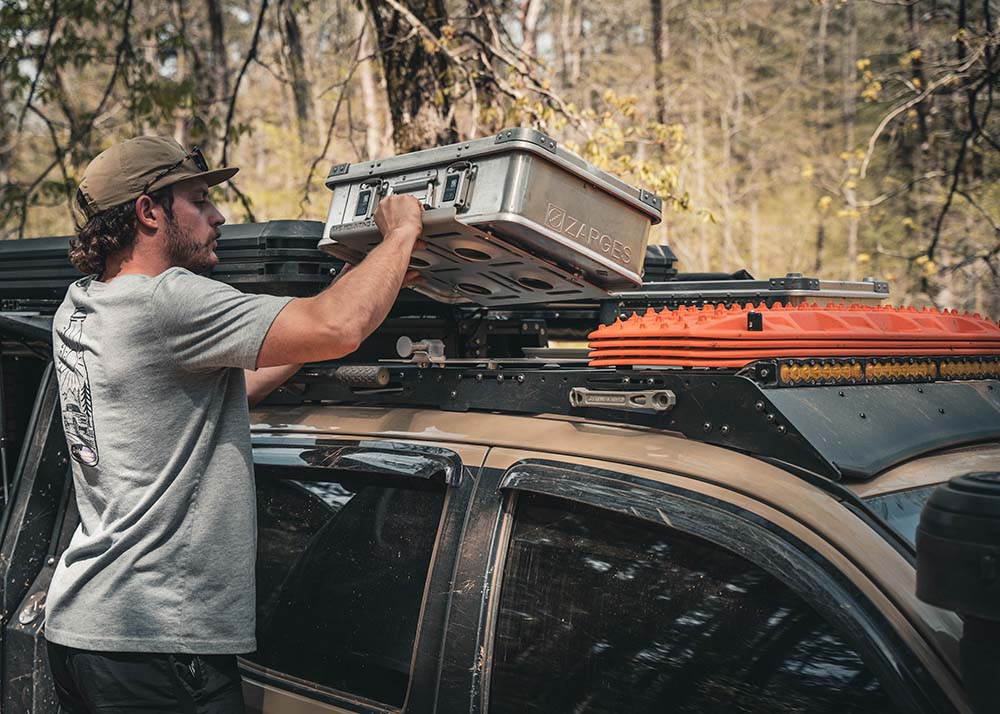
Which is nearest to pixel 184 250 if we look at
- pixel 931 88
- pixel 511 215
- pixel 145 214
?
pixel 145 214

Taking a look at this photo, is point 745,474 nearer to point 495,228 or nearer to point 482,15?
point 495,228

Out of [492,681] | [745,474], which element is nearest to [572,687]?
[492,681]

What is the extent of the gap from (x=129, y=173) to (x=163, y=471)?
2.49 feet

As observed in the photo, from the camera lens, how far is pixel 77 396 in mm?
2367

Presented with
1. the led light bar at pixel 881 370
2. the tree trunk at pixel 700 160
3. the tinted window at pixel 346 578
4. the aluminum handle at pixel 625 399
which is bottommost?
the tinted window at pixel 346 578

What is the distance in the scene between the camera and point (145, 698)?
218 cm

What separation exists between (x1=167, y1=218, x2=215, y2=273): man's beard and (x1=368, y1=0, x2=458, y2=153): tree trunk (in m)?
Answer: 3.86

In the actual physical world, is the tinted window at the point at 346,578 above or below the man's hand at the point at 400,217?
below

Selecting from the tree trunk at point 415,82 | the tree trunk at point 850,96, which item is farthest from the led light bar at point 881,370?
the tree trunk at point 850,96

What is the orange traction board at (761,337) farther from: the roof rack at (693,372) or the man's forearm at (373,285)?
the man's forearm at (373,285)

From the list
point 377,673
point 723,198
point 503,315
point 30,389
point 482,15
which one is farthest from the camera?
point 723,198

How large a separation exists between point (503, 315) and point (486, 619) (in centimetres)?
168

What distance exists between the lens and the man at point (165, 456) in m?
2.17

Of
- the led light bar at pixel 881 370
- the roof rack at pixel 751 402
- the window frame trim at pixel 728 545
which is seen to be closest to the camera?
the window frame trim at pixel 728 545
